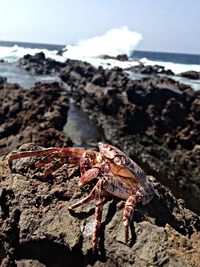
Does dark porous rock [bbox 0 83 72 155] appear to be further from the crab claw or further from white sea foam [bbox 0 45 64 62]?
white sea foam [bbox 0 45 64 62]

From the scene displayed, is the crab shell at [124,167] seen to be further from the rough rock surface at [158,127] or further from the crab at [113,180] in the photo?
the rough rock surface at [158,127]

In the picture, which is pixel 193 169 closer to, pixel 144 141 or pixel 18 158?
pixel 144 141

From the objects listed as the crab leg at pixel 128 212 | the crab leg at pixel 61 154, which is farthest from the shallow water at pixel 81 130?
the crab leg at pixel 128 212

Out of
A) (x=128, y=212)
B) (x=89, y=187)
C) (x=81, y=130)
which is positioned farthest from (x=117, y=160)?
(x=81, y=130)

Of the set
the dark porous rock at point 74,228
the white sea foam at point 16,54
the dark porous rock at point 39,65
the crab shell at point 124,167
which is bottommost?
the white sea foam at point 16,54

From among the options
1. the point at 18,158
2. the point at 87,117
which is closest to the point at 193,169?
the point at 87,117

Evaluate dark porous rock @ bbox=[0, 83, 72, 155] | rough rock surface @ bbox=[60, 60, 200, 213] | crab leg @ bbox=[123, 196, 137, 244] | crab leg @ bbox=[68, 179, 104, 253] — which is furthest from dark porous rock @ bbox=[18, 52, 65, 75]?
crab leg @ bbox=[123, 196, 137, 244]
